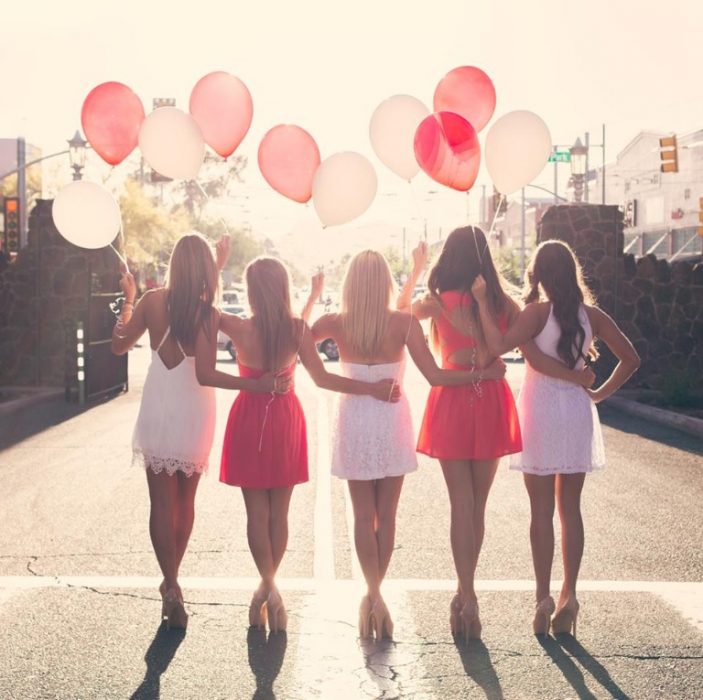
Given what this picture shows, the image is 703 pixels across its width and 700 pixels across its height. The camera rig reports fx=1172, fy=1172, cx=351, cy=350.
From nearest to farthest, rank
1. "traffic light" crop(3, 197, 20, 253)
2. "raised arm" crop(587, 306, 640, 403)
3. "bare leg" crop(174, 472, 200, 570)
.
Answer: "raised arm" crop(587, 306, 640, 403) < "bare leg" crop(174, 472, 200, 570) < "traffic light" crop(3, 197, 20, 253)

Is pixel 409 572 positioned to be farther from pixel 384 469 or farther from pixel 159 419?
pixel 159 419

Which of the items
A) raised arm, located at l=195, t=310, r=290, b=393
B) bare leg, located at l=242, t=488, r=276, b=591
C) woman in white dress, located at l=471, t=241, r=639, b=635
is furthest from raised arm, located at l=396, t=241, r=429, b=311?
bare leg, located at l=242, t=488, r=276, b=591

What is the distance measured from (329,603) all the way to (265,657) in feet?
3.36

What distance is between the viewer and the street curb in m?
15.0

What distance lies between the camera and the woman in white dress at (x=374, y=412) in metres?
5.61

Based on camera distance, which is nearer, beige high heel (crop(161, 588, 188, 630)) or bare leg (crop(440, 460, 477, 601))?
bare leg (crop(440, 460, 477, 601))

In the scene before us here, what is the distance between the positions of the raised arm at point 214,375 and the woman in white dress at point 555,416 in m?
1.06

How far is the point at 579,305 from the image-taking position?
5746mm

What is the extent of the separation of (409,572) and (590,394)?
5.59 ft

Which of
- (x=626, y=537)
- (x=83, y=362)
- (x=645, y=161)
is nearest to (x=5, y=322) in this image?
(x=83, y=362)

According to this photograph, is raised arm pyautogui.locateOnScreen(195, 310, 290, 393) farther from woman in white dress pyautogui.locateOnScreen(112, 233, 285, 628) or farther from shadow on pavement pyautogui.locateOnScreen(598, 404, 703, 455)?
shadow on pavement pyautogui.locateOnScreen(598, 404, 703, 455)

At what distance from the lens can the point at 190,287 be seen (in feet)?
18.7

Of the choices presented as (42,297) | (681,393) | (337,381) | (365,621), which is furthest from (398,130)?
(42,297)

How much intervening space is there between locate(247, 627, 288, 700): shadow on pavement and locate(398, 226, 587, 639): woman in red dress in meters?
0.84
